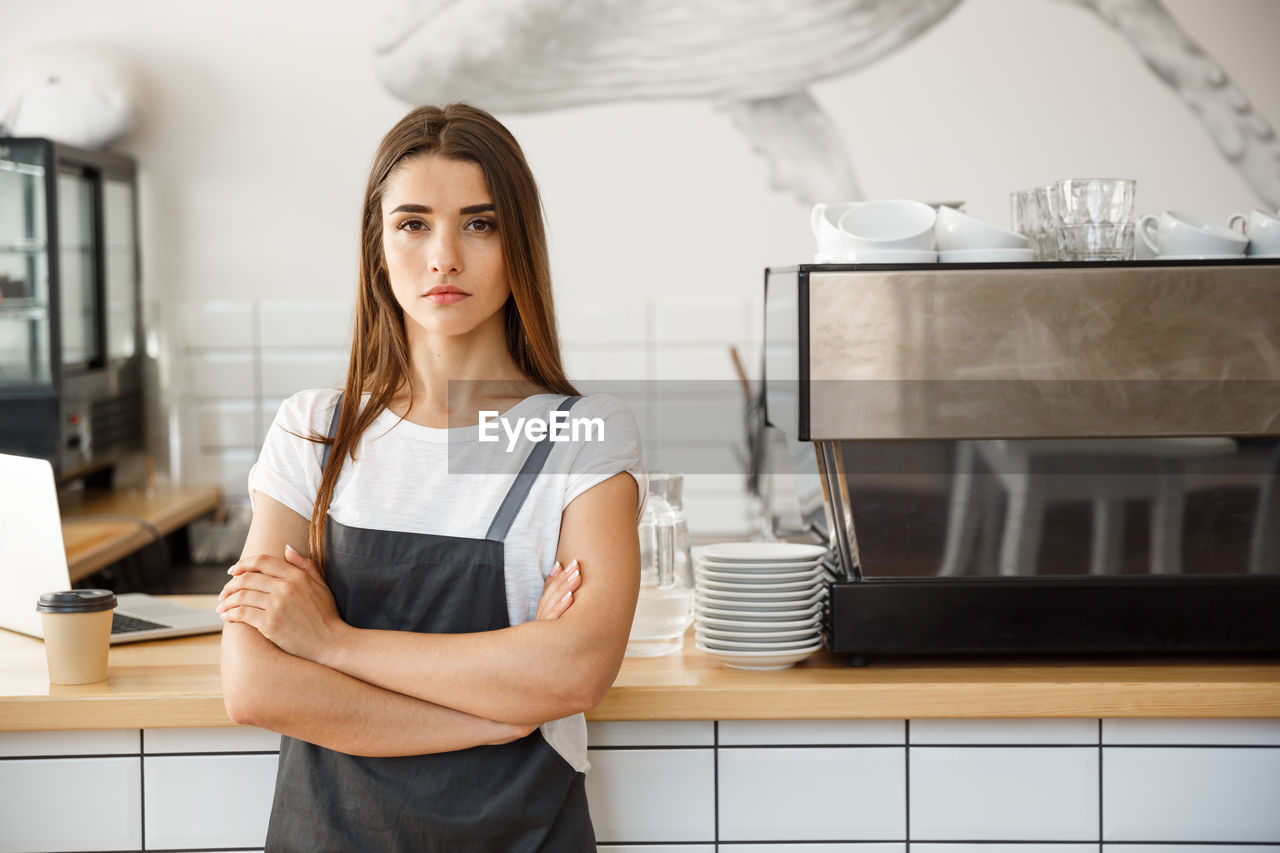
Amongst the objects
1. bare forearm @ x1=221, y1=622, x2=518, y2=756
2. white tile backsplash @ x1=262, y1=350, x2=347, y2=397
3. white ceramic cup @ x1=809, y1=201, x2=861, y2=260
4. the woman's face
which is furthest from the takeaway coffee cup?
white tile backsplash @ x1=262, y1=350, x2=347, y2=397

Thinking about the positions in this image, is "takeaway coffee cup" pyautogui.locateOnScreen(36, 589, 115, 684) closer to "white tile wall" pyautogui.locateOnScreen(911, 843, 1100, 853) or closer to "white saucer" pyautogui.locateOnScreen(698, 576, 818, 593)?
"white saucer" pyautogui.locateOnScreen(698, 576, 818, 593)

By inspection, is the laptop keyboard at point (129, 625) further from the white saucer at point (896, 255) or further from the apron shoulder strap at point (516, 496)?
the white saucer at point (896, 255)

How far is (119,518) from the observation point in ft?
10.2

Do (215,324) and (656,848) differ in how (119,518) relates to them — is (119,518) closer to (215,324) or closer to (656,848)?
(215,324)

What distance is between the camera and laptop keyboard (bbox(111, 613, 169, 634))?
170cm

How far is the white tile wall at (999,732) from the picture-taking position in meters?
1.48

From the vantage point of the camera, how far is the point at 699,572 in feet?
5.07

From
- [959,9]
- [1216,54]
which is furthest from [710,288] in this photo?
[1216,54]

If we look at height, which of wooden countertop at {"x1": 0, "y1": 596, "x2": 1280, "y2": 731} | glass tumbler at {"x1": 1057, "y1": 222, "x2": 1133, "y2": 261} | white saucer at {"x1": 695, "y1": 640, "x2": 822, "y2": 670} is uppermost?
glass tumbler at {"x1": 1057, "y1": 222, "x2": 1133, "y2": 261}

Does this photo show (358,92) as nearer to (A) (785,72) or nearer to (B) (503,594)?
(A) (785,72)

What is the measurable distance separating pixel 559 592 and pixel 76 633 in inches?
25.2

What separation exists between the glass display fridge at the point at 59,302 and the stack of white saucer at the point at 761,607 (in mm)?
2220

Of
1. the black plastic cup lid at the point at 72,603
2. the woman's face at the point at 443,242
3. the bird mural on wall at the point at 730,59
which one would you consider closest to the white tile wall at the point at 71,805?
the black plastic cup lid at the point at 72,603

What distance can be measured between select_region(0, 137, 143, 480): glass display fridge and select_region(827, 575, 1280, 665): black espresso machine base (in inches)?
A: 95.0
